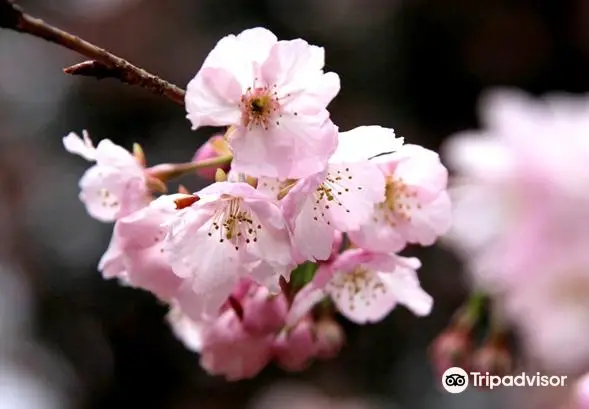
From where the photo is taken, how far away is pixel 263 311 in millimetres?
477

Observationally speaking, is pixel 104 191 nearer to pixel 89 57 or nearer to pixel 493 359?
pixel 89 57

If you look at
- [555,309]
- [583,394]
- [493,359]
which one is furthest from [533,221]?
[583,394]

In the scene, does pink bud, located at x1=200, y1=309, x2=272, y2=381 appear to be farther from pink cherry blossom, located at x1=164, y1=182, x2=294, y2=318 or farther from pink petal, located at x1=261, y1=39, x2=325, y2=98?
pink petal, located at x1=261, y1=39, x2=325, y2=98

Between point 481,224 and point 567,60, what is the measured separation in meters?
1.21

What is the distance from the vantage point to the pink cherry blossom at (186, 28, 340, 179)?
0.38 meters

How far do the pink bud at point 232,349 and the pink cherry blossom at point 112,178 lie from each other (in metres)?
0.09

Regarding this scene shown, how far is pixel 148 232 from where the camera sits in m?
0.45

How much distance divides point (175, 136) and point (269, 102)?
1306 millimetres

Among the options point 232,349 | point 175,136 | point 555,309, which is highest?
point 175,136

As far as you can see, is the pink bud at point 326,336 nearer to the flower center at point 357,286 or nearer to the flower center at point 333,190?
the flower center at point 357,286

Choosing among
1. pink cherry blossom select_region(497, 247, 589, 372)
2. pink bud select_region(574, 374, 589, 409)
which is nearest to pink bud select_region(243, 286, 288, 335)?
pink bud select_region(574, 374, 589, 409)

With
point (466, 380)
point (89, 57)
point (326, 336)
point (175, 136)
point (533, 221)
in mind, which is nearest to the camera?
point (89, 57)

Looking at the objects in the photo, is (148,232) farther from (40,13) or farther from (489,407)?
(40,13)

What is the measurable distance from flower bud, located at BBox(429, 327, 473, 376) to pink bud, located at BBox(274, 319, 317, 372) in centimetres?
23
